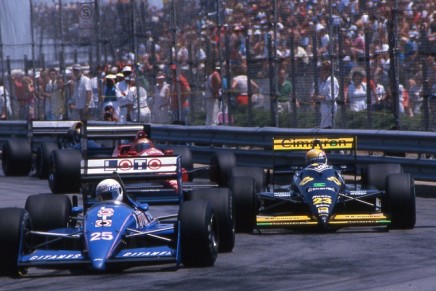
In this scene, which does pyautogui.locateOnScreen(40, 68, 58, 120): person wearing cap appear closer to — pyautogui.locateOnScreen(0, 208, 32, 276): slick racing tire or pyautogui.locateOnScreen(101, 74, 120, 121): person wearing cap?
pyautogui.locateOnScreen(101, 74, 120, 121): person wearing cap

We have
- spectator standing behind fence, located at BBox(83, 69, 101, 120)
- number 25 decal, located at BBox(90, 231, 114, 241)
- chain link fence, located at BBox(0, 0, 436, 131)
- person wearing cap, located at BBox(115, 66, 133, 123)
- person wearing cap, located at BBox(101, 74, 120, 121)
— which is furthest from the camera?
spectator standing behind fence, located at BBox(83, 69, 101, 120)

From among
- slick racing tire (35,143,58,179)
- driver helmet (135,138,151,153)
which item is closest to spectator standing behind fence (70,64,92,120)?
slick racing tire (35,143,58,179)

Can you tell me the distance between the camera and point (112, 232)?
10.0 metres

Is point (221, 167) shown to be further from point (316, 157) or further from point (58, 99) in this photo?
point (58, 99)

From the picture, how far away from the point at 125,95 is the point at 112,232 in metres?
14.6

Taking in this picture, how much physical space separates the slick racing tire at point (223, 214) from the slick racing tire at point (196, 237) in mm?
754

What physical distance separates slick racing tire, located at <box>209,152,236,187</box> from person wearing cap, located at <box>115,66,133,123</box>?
277 inches

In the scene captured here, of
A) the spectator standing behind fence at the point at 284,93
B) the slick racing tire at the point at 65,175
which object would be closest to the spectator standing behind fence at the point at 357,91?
Result: the spectator standing behind fence at the point at 284,93

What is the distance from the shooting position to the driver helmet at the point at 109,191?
10.7 meters

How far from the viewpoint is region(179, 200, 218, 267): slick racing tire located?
1004 centimetres

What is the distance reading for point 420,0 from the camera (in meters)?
16.8

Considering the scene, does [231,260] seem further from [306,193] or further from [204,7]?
[204,7]

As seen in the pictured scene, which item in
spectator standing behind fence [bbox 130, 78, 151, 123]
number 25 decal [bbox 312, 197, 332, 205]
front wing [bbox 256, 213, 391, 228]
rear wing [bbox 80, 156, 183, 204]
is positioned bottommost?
front wing [bbox 256, 213, 391, 228]

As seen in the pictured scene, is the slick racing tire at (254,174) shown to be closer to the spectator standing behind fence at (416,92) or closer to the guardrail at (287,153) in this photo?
the guardrail at (287,153)
